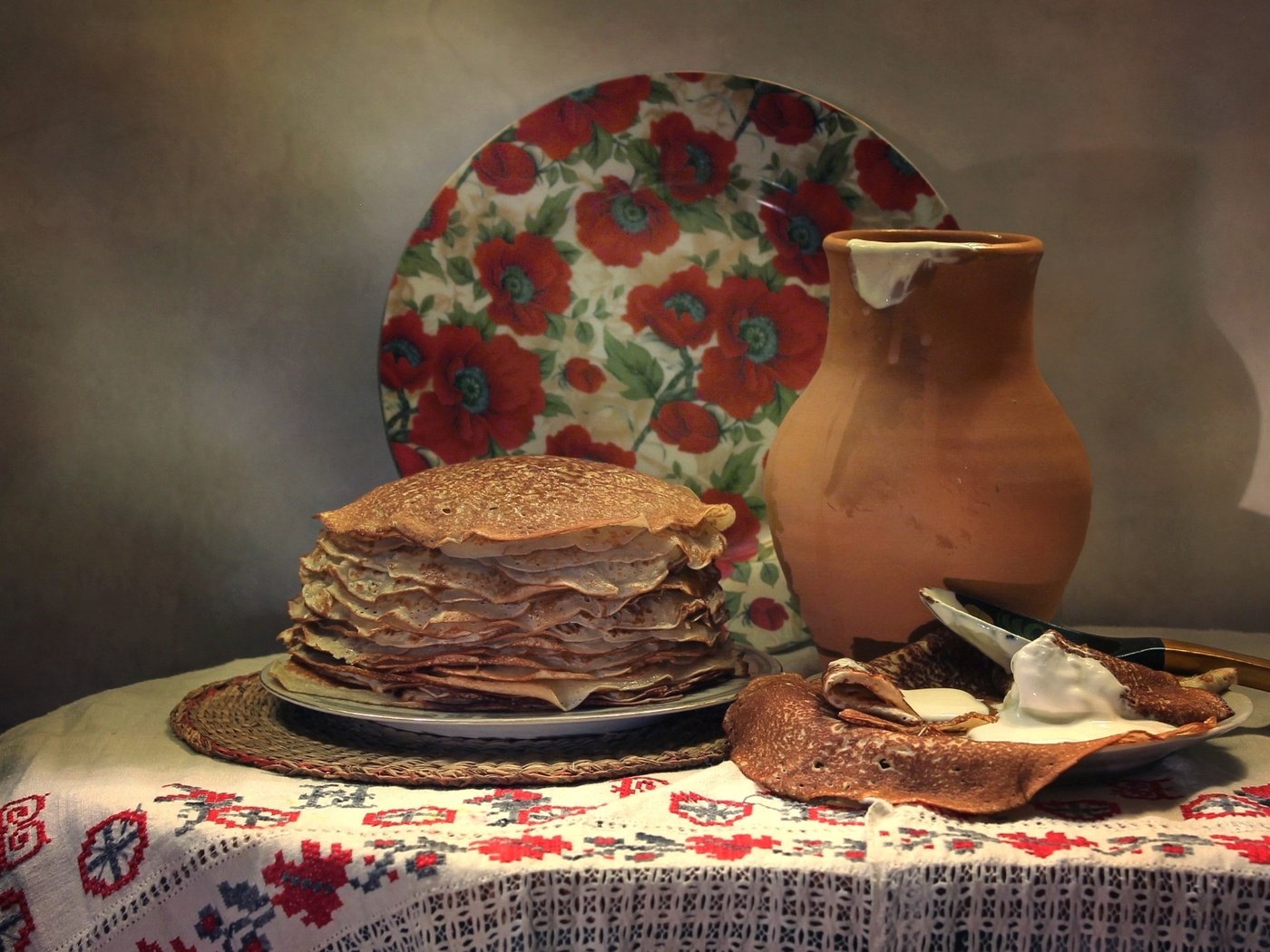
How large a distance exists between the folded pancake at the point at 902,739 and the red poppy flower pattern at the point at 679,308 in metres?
0.45

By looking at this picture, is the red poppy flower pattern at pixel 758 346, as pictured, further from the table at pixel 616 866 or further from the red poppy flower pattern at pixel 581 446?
the table at pixel 616 866

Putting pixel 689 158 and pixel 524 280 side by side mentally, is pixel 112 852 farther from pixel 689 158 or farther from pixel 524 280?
pixel 689 158

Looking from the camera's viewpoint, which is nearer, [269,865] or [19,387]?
[269,865]

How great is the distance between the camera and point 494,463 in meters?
0.93

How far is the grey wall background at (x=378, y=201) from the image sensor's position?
1.24 m

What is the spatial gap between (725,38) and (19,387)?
735 millimetres

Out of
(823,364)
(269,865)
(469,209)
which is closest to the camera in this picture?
(269,865)

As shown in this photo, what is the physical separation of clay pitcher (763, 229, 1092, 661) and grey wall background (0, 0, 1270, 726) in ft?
1.26

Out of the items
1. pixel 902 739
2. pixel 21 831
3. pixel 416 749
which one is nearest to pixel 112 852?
pixel 21 831

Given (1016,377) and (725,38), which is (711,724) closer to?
(1016,377)

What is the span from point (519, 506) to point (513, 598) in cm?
6

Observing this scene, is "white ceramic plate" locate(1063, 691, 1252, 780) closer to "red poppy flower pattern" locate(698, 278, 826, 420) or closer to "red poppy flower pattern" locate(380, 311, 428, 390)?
"red poppy flower pattern" locate(698, 278, 826, 420)

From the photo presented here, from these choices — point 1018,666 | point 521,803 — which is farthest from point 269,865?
point 1018,666

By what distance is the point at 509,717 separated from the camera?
2.71 feet
